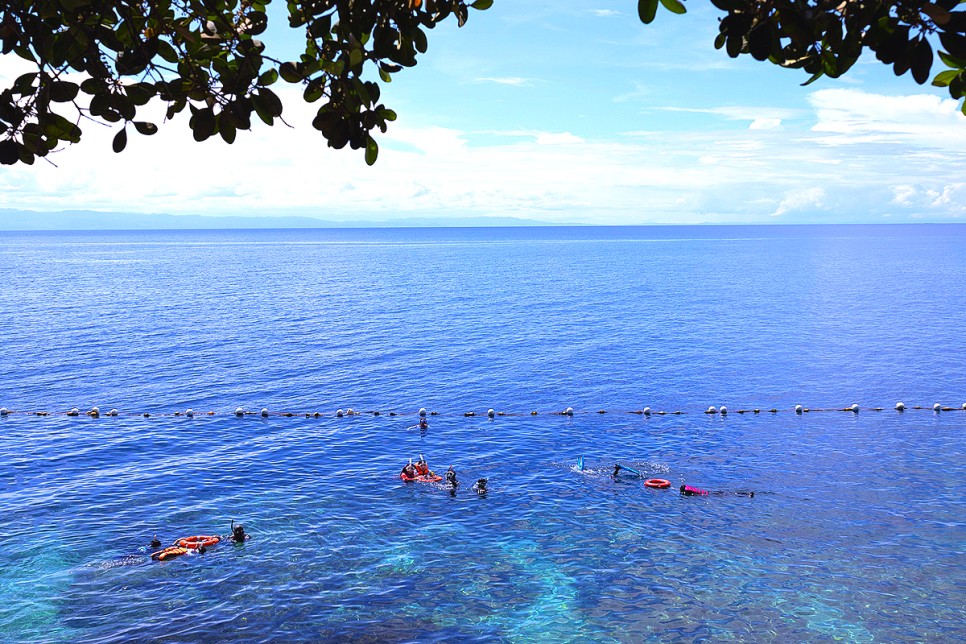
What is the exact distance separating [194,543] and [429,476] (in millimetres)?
14864

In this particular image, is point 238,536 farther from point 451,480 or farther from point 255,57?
point 255,57

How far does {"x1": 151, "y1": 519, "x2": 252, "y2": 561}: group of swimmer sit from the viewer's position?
116ft

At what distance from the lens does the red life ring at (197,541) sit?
1414 inches

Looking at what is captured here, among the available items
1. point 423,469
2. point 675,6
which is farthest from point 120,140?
point 423,469

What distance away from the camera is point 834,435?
2179 inches

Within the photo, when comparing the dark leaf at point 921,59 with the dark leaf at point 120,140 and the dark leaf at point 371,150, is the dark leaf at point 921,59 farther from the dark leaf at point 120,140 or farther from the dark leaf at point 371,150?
the dark leaf at point 120,140

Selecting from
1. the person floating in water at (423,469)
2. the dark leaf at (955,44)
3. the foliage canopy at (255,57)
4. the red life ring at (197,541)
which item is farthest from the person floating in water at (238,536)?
the dark leaf at (955,44)

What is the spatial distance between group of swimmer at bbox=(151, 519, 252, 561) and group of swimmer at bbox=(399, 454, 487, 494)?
11.4 meters

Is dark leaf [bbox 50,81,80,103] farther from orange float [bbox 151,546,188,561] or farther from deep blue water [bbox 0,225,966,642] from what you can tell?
orange float [bbox 151,546,188,561]

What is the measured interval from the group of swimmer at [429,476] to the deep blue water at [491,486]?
41.2 inches

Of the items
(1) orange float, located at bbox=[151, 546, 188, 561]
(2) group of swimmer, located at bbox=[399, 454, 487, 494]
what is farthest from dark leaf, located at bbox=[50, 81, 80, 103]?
(2) group of swimmer, located at bbox=[399, 454, 487, 494]

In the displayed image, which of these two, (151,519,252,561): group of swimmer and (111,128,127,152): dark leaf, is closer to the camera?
(111,128,127,152): dark leaf

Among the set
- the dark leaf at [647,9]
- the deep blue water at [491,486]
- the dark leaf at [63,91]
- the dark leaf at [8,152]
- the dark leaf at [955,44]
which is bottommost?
the deep blue water at [491,486]

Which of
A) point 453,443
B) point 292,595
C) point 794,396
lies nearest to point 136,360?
point 453,443
